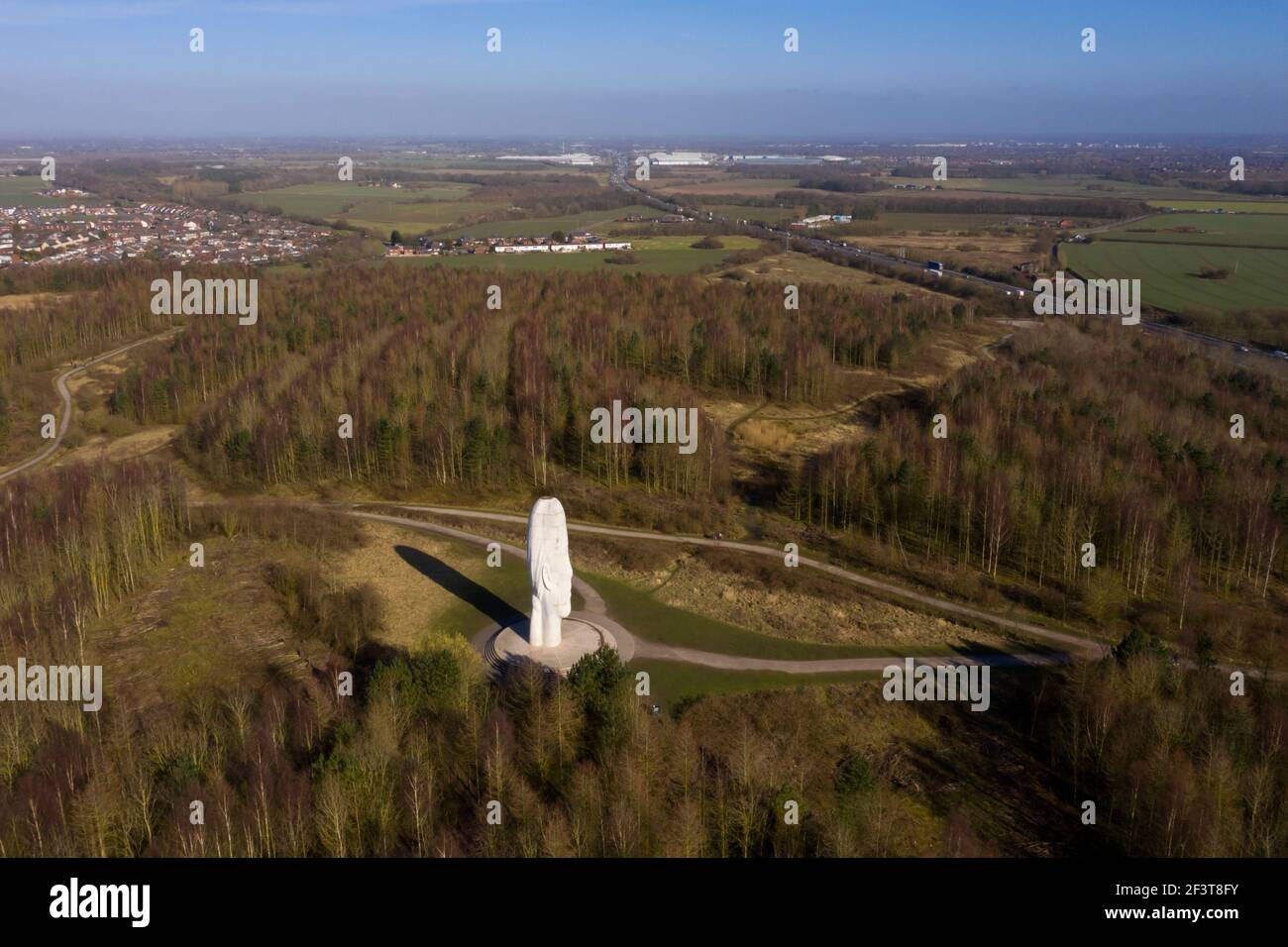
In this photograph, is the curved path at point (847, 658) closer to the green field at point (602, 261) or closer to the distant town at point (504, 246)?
the green field at point (602, 261)

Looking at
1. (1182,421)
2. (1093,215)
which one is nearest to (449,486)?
(1182,421)

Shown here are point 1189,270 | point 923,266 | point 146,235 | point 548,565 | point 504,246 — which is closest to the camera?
point 548,565

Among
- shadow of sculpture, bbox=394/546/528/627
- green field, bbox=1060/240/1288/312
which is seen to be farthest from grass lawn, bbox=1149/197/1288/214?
shadow of sculpture, bbox=394/546/528/627

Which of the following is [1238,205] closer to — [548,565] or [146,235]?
[548,565]

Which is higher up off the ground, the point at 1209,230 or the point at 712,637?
the point at 1209,230

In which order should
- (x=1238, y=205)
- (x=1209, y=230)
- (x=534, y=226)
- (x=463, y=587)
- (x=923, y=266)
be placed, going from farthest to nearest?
(x=1238, y=205) < (x=534, y=226) < (x=1209, y=230) < (x=923, y=266) < (x=463, y=587)

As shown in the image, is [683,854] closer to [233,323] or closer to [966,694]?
[966,694]

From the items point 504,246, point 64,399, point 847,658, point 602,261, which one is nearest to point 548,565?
point 847,658
